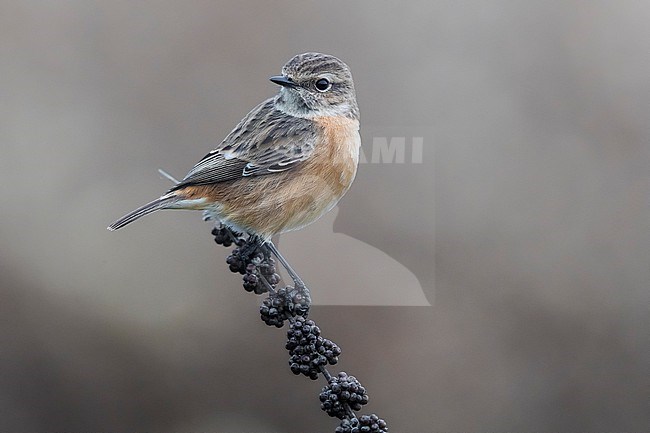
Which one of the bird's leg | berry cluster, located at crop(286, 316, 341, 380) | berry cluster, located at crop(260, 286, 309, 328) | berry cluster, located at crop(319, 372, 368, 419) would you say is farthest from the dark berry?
berry cluster, located at crop(319, 372, 368, 419)

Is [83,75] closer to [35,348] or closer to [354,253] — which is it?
[35,348]

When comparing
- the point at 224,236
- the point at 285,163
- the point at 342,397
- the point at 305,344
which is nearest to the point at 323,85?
the point at 285,163

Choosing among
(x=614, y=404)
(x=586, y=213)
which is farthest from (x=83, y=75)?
(x=614, y=404)

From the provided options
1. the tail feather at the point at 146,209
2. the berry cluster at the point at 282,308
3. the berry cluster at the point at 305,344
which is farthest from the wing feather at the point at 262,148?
the berry cluster at the point at 282,308

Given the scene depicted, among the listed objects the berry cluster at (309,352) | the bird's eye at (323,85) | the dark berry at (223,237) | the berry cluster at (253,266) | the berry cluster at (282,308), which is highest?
the bird's eye at (323,85)

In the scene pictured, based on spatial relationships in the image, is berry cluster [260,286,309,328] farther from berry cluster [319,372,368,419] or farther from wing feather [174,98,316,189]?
wing feather [174,98,316,189]

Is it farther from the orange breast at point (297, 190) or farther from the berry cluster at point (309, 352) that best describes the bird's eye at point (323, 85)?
the berry cluster at point (309, 352)

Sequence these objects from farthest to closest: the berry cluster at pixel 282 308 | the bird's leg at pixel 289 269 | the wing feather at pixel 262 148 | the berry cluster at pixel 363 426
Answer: the wing feather at pixel 262 148, the bird's leg at pixel 289 269, the berry cluster at pixel 282 308, the berry cluster at pixel 363 426
